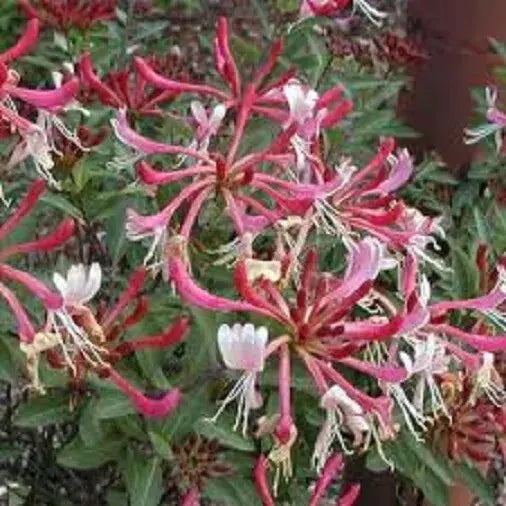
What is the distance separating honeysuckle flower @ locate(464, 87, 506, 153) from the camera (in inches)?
109

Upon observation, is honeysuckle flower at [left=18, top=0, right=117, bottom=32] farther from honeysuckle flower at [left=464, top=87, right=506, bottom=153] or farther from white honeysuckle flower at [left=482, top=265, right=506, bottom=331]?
white honeysuckle flower at [left=482, top=265, right=506, bottom=331]

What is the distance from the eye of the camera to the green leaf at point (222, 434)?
184 centimetres

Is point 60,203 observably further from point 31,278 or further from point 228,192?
point 31,278

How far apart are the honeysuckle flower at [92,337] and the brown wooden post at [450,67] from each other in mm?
1560

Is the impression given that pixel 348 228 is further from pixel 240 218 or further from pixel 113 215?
pixel 113 215

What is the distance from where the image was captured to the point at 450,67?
327cm

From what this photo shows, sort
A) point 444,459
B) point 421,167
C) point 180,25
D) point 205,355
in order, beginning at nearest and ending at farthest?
point 205,355
point 444,459
point 421,167
point 180,25

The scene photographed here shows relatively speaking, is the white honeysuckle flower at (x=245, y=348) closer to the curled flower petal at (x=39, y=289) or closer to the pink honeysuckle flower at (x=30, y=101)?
the curled flower petal at (x=39, y=289)

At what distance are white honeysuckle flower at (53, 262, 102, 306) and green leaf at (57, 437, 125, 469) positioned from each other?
359 mm

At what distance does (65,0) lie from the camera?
2691 mm

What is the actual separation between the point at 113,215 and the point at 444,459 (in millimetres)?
553

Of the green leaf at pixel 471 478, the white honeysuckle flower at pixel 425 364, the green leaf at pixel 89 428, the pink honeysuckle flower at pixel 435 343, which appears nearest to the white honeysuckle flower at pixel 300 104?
the pink honeysuckle flower at pixel 435 343

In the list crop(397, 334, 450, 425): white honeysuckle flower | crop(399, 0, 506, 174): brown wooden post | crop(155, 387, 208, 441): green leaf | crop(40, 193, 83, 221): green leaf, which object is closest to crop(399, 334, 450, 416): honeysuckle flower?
crop(397, 334, 450, 425): white honeysuckle flower

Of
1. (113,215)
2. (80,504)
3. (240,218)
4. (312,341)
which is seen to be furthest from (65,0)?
(312,341)
